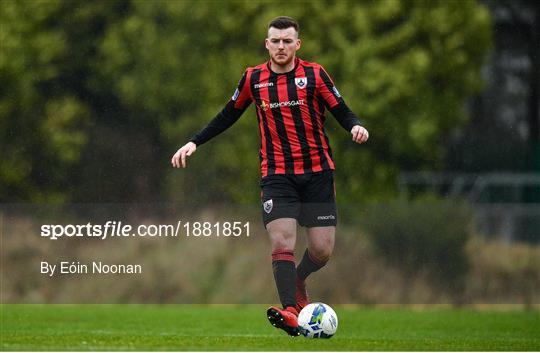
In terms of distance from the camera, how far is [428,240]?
66.4ft

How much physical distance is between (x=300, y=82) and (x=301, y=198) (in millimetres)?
967

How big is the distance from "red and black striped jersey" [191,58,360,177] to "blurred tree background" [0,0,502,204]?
52.5 ft

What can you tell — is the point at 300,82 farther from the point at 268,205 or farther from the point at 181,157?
the point at 181,157

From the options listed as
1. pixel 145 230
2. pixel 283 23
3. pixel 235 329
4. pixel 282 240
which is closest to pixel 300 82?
pixel 283 23

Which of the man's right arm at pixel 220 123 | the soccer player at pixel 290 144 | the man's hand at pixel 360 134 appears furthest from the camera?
the man's right arm at pixel 220 123

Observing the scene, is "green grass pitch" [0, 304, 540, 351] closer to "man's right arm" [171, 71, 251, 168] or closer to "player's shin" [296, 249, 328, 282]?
"player's shin" [296, 249, 328, 282]

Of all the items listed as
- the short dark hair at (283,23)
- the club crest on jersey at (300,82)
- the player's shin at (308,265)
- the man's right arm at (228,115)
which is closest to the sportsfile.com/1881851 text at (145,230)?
the player's shin at (308,265)

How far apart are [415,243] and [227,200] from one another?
9347 millimetres

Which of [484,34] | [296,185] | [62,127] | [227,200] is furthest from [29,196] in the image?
[296,185]

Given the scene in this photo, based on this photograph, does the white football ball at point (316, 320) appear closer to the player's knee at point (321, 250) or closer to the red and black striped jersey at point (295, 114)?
the player's knee at point (321, 250)

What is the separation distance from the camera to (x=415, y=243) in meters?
20.3

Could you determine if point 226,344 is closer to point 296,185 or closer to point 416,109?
point 296,185

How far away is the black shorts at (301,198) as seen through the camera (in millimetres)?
11383

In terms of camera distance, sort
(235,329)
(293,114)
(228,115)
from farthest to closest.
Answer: (235,329) → (228,115) → (293,114)
